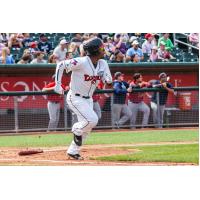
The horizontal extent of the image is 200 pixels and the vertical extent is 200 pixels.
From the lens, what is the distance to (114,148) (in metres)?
12.8

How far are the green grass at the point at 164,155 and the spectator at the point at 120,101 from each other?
5065mm

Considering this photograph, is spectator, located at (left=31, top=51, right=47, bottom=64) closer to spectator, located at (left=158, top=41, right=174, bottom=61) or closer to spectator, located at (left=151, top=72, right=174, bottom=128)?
spectator, located at (left=151, top=72, right=174, bottom=128)

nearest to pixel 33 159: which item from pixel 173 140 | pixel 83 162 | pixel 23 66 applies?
pixel 83 162

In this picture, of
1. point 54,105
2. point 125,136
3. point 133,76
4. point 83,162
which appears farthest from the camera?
point 133,76

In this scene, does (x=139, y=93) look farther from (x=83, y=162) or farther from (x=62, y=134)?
(x=83, y=162)

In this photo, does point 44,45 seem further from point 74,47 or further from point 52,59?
point 74,47

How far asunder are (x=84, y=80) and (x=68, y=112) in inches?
264

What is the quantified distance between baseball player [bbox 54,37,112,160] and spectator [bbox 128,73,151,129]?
7.28 metres

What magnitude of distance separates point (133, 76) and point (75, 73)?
8.43 metres

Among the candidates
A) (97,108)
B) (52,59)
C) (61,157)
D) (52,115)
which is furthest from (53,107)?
(61,157)

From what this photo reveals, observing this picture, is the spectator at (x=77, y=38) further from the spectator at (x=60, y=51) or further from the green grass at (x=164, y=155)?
the green grass at (x=164, y=155)

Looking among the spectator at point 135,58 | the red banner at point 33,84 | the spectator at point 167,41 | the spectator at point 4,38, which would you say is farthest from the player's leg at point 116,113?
the spectator at point 4,38

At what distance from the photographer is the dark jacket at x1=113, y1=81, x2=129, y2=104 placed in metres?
18.0

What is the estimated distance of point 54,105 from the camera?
57.8 ft
